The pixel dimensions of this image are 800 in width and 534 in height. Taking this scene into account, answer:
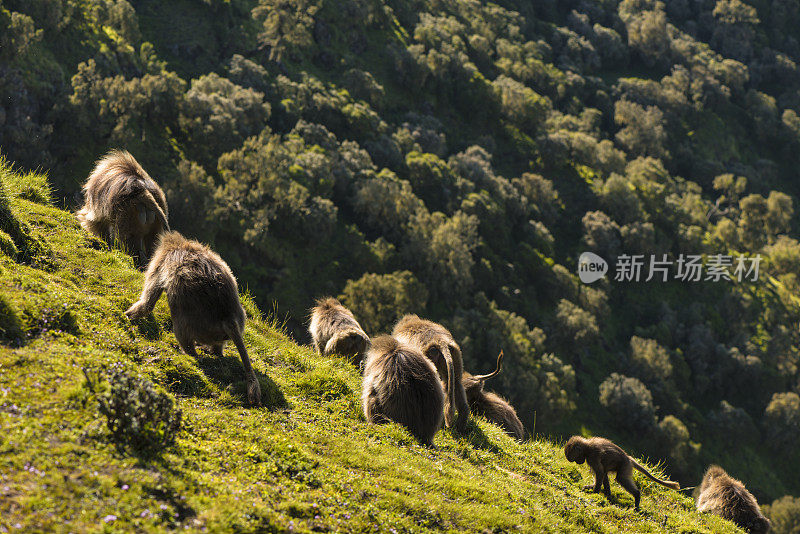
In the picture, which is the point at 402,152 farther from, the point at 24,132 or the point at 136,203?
the point at 136,203

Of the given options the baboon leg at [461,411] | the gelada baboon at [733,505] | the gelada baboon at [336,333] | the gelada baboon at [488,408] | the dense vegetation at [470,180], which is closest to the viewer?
the baboon leg at [461,411]

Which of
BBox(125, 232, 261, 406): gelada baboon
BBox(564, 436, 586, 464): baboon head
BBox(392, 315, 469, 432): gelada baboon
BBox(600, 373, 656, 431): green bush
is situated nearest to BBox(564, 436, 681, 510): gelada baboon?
BBox(564, 436, 586, 464): baboon head

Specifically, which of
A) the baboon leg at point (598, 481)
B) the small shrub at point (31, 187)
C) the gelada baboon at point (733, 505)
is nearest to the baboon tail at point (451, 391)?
the baboon leg at point (598, 481)

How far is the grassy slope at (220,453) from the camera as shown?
5031mm

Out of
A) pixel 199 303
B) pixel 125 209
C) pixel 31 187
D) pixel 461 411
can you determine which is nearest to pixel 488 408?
pixel 461 411

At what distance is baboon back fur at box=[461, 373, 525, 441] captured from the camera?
42.6 feet

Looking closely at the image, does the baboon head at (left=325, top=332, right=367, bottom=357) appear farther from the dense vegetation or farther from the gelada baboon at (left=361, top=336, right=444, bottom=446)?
the dense vegetation

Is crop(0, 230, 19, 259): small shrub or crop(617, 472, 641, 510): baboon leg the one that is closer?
crop(0, 230, 19, 259): small shrub

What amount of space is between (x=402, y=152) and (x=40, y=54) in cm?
4001

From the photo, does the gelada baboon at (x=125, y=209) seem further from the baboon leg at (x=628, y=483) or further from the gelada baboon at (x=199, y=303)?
the baboon leg at (x=628, y=483)

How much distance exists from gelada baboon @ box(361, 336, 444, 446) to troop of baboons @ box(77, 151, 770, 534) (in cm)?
2

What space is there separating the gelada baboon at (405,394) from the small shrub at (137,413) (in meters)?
3.66

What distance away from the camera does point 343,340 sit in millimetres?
12539

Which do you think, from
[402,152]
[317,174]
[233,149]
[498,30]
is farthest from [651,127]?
[233,149]
